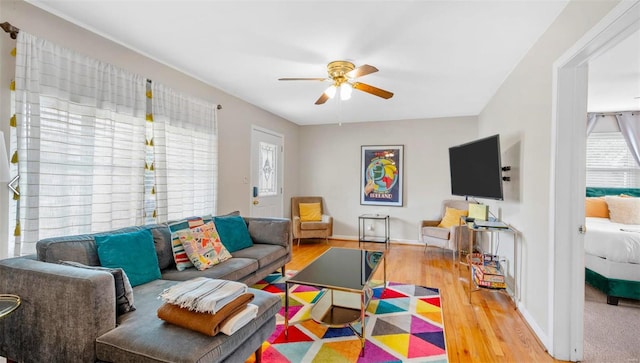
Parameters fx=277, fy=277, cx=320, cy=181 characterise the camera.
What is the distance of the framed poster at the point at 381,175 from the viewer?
536 centimetres

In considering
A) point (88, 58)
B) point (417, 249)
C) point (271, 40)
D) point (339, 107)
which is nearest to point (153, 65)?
point (88, 58)

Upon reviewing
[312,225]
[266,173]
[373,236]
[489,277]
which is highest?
[266,173]

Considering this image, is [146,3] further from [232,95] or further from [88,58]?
[232,95]

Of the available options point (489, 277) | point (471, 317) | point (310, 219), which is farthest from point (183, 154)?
point (489, 277)

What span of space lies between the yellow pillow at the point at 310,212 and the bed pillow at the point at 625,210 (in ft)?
14.5

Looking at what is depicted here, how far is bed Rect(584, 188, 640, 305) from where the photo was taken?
2668mm

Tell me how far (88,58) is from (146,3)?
756 mm

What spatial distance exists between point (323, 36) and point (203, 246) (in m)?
2.10

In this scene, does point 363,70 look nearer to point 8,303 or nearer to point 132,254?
point 132,254

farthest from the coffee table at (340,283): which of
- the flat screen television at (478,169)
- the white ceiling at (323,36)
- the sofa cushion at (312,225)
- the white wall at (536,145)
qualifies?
the sofa cushion at (312,225)

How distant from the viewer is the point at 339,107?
Result: 450 cm

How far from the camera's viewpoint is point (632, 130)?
14.5 ft

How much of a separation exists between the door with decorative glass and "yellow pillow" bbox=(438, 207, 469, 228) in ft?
9.55

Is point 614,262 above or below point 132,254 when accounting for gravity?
below
